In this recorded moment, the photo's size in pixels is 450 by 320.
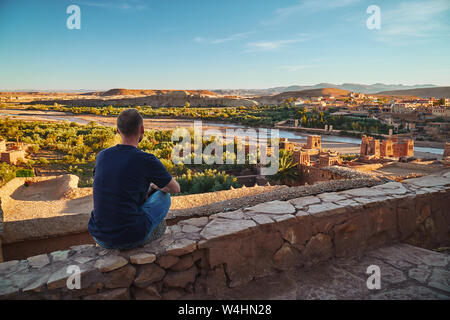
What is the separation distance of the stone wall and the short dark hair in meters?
0.80

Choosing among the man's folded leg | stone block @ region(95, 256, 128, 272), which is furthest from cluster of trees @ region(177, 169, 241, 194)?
stone block @ region(95, 256, 128, 272)

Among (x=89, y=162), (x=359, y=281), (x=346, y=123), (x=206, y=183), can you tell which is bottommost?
(x=206, y=183)

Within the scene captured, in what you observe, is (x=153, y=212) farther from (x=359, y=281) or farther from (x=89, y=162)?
(x=89, y=162)

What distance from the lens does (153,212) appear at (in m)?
2.13

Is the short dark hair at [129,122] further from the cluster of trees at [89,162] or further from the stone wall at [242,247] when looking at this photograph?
the cluster of trees at [89,162]

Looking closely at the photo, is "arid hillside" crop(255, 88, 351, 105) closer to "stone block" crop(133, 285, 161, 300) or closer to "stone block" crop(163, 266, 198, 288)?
"stone block" crop(163, 266, 198, 288)

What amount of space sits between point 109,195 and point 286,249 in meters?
1.40

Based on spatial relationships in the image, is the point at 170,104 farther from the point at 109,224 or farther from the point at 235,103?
the point at 109,224

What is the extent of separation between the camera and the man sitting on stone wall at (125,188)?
6.38 feet

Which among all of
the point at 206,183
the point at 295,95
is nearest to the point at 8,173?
the point at 206,183

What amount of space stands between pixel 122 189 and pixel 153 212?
0.97ft

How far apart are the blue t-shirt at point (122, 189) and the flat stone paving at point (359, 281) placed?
2.11ft

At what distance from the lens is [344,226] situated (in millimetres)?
2680

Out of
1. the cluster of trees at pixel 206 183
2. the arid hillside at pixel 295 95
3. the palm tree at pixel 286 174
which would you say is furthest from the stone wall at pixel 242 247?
the arid hillside at pixel 295 95
